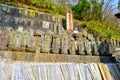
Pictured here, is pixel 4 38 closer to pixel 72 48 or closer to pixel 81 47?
pixel 72 48

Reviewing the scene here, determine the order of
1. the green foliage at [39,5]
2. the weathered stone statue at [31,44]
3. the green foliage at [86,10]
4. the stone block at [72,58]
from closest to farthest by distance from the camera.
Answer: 1. the weathered stone statue at [31,44]
2. the stone block at [72,58]
3. the green foliage at [39,5]
4. the green foliage at [86,10]

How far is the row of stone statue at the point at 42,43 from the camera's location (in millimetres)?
3924

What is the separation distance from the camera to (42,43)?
4469mm

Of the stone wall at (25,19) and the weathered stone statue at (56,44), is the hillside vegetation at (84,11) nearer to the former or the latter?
the stone wall at (25,19)

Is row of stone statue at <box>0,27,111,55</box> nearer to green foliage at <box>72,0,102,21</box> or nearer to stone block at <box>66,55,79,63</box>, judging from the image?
stone block at <box>66,55,79,63</box>

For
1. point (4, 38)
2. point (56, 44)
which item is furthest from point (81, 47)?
point (4, 38)

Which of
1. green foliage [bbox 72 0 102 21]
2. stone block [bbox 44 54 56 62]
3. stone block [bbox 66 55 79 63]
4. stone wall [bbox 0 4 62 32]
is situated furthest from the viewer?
green foliage [bbox 72 0 102 21]

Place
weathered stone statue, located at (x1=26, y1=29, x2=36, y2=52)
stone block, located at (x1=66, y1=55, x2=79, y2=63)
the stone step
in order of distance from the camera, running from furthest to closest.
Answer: stone block, located at (x1=66, y1=55, x2=79, y2=63) < weathered stone statue, located at (x1=26, y1=29, x2=36, y2=52) < the stone step

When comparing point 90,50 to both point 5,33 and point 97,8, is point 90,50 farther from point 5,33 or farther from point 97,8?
point 97,8

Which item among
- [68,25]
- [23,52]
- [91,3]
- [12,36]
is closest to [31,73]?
[23,52]

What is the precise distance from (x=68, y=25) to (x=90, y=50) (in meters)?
3.32

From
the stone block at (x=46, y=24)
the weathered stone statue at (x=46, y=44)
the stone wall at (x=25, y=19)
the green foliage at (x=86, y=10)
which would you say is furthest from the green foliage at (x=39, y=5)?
the weathered stone statue at (x=46, y=44)

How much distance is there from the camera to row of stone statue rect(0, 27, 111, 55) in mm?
3924

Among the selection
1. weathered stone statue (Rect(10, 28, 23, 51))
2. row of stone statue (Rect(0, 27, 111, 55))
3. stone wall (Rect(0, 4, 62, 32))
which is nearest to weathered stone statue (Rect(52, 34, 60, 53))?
row of stone statue (Rect(0, 27, 111, 55))
